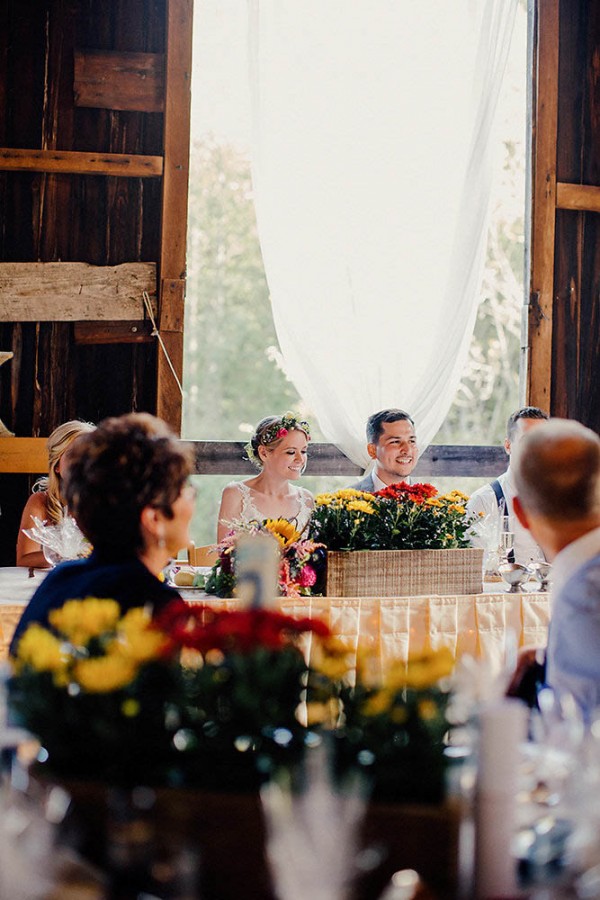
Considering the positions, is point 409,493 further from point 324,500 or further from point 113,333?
point 113,333

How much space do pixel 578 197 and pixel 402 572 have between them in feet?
10.0

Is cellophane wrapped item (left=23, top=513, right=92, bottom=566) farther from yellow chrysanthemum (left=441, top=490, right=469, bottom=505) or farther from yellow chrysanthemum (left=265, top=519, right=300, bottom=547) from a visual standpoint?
yellow chrysanthemum (left=441, top=490, right=469, bottom=505)

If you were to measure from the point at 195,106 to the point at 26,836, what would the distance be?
4.64 meters

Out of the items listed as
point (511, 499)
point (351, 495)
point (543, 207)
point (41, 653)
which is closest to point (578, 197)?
point (543, 207)

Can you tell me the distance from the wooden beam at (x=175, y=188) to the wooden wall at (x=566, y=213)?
1.89 m

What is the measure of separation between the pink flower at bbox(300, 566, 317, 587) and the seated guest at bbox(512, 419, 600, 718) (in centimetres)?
145

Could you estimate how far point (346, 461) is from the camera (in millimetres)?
5211

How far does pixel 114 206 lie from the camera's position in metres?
4.91

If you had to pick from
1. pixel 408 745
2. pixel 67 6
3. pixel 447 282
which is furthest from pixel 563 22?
pixel 408 745

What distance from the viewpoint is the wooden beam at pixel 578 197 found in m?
5.46

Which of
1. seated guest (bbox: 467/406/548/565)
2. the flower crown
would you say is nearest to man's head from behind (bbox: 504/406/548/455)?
seated guest (bbox: 467/406/548/565)

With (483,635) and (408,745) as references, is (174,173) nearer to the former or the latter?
(483,635)

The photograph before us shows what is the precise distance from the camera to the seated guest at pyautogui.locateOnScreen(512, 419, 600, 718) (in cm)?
166

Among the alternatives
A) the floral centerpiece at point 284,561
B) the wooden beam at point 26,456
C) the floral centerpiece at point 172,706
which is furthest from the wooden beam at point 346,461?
the floral centerpiece at point 172,706
